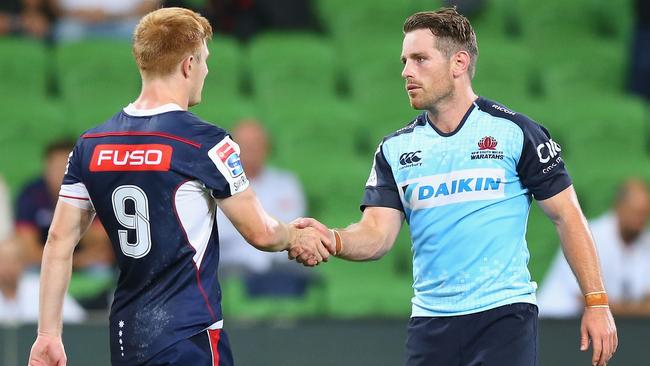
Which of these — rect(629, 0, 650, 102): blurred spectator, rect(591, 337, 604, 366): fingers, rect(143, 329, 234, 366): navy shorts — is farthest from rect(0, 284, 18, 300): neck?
rect(629, 0, 650, 102): blurred spectator

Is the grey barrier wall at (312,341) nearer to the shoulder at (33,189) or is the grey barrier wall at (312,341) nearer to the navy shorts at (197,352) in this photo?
the shoulder at (33,189)

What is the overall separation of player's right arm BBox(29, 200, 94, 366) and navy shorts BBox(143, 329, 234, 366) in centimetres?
36

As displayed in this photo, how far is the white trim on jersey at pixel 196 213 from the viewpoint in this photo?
3.82m

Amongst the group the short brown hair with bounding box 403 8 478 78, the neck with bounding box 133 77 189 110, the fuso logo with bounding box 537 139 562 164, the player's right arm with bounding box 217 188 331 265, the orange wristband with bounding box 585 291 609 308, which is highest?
the short brown hair with bounding box 403 8 478 78

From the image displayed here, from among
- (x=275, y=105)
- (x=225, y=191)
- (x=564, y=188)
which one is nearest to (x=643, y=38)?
(x=275, y=105)

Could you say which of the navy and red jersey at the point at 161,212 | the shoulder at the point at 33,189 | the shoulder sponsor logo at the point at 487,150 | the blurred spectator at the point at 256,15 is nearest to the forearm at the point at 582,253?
the shoulder sponsor logo at the point at 487,150

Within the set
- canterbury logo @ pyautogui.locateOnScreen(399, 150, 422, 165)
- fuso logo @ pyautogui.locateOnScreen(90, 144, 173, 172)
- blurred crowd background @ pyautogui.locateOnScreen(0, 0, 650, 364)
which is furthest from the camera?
blurred crowd background @ pyautogui.locateOnScreen(0, 0, 650, 364)

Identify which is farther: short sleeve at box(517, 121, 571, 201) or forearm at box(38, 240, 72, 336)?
short sleeve at box(517, 121, 571, 201)

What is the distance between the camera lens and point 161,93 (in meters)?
3.93

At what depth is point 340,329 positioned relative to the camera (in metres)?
6.58

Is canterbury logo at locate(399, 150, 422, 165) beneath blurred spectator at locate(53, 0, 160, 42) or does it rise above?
beneath

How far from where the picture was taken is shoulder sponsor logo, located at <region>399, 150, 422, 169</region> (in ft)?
14.8

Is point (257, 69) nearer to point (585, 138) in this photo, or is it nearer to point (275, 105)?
point (275, 105)

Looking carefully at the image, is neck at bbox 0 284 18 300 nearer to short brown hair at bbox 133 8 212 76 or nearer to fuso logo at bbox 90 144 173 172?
fuso logo at bbox 90 144 173 172
